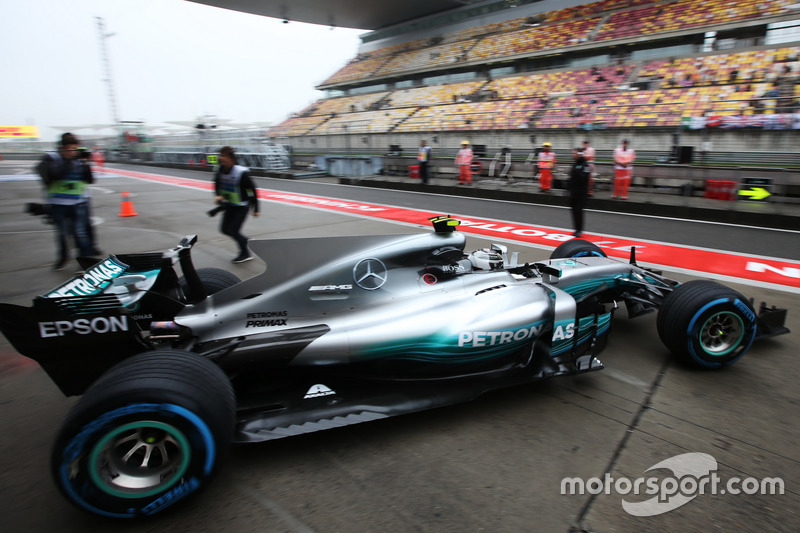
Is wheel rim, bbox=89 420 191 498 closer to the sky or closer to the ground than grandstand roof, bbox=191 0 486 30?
closer to the ground

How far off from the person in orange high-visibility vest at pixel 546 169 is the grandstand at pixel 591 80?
274 inches

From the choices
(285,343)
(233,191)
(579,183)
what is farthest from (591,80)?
(285,343)

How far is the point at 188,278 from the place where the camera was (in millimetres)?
3260

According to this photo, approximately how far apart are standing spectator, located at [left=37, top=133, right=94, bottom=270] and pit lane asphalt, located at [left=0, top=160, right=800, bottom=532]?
270cm

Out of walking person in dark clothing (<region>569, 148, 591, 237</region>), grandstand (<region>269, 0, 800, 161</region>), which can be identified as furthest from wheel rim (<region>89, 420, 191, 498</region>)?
grandstand (<region>269, 0, 800, 161</region>)

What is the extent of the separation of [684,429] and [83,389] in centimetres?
393

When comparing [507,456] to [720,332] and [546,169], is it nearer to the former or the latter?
[720,332]

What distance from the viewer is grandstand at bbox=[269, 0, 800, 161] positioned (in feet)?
59.6

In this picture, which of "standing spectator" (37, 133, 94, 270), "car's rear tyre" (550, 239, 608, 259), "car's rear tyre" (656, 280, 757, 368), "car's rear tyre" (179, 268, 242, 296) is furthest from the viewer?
"standing spectator" (37, 133, 94, 270)

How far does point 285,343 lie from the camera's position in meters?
2.83

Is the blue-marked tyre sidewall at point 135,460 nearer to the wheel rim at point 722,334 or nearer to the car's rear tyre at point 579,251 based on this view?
the wheel rim at point 722,334

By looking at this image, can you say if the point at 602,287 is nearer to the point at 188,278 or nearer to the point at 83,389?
the point at 188,278

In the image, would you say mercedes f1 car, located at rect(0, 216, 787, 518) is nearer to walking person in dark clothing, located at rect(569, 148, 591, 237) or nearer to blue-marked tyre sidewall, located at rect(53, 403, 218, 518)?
blue-marked tyre sidewall, located at rect(53, 403, 218, 518)

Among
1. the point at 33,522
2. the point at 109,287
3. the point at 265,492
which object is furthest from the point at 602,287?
the point at 33,522
